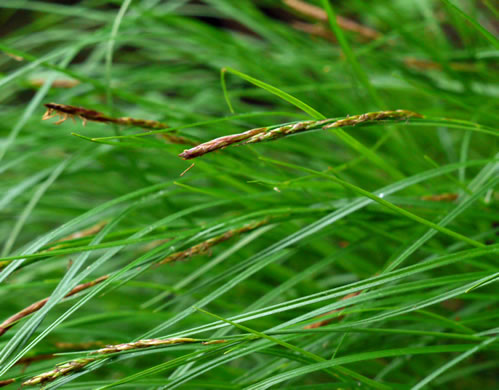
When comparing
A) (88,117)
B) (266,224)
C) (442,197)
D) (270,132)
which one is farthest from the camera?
(442,197)

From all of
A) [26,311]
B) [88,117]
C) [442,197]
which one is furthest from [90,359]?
[442,197]

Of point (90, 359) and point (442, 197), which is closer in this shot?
point (90, 359)

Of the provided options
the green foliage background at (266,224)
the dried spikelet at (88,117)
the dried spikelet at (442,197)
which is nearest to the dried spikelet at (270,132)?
the green foliage background at (266,224)

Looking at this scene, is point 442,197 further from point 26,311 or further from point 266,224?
point 26,311

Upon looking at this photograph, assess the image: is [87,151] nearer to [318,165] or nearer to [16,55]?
[16,55]

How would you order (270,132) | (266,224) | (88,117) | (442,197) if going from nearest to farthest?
(270,132), (88,117), (266,224), (442,197)

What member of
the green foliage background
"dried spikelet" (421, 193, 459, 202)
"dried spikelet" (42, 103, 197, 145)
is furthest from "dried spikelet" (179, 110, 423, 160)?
"dried spikelet" (421, 193, 459, 202)

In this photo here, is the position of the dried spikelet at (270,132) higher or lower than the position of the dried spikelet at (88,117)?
higher

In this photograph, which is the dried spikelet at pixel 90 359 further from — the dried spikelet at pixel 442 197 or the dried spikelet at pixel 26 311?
the dried spikelet at pixel 442 197

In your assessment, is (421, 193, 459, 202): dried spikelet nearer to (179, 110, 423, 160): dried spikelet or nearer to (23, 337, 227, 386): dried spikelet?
(179, 110, 423, 160): dried spikelet
